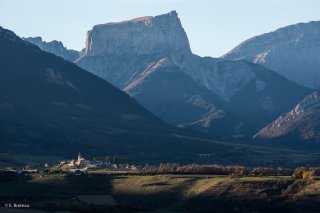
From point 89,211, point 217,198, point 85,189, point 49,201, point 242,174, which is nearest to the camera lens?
point 89,211

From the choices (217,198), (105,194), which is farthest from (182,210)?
(105,194)

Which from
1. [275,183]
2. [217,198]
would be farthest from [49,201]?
[275,183]

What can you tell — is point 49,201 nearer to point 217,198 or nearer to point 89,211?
point 89,211

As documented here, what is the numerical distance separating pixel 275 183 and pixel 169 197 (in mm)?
20562

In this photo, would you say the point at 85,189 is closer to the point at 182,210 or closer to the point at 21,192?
the point at 21,192

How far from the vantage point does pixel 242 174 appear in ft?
611

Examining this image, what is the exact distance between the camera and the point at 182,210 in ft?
498

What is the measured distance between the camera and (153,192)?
16538 cm

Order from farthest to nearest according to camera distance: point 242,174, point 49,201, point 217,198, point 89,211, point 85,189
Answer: point 242,174 < point 85,189 < point 217,198 < point 49,201 < point 89,211

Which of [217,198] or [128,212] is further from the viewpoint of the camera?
[217,198]

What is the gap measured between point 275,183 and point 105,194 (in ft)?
106

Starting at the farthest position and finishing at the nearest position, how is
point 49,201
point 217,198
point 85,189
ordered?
point 85,189, point 217,198, point 49,201

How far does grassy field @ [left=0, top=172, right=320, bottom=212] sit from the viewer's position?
150375 mm

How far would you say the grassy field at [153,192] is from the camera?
493 feet
